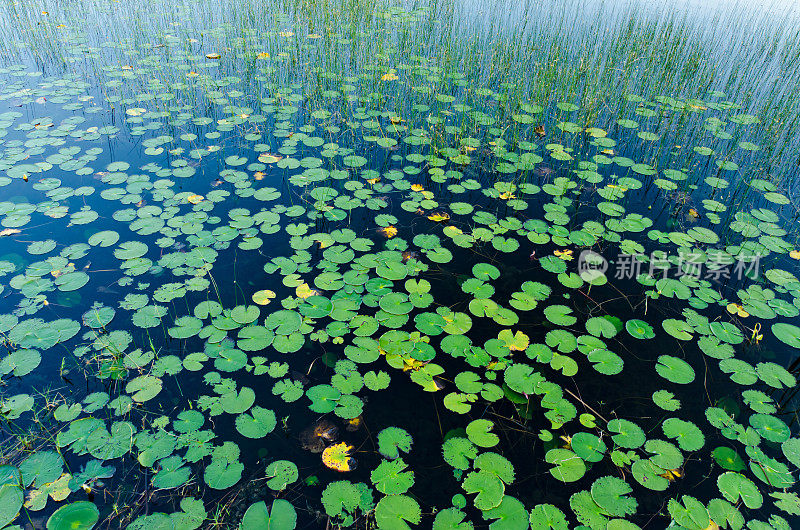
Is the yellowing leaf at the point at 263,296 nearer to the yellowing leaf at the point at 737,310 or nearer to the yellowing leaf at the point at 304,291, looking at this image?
the yellowing leaf at the point at 304,291

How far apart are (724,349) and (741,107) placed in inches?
173

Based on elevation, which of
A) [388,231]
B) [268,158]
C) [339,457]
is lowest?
[339,457]

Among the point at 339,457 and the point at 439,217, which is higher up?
the point at 439,217

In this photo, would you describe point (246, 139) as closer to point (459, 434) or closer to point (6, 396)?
point (6, 396)

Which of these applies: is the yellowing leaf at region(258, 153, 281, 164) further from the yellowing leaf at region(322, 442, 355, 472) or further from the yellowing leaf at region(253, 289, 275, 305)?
the yellowing leaf at region(322, 442, 355, 472)

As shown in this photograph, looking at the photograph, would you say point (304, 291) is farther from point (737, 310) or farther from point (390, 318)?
point (737, 310)

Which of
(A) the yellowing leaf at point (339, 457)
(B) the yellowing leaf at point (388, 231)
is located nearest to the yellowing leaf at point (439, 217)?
(B) the yellowing leaf at point (388, 231)

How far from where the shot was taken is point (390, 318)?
2809mm

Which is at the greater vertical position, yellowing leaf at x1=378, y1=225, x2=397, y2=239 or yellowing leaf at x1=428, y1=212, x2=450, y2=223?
yellowing leaf at x1=428, y1=212, x2=450, y2=223

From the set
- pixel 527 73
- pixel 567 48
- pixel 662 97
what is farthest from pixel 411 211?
pixel 567 48

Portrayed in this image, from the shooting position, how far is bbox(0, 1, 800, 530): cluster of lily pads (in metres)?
2.02

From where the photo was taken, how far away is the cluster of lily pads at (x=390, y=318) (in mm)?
2018

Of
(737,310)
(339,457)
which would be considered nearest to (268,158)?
(339,457)

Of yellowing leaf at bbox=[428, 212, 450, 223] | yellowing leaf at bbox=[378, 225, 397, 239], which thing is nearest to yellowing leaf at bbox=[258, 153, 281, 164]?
yellowing leaf at bbox=[378, 225, 397, 239]
